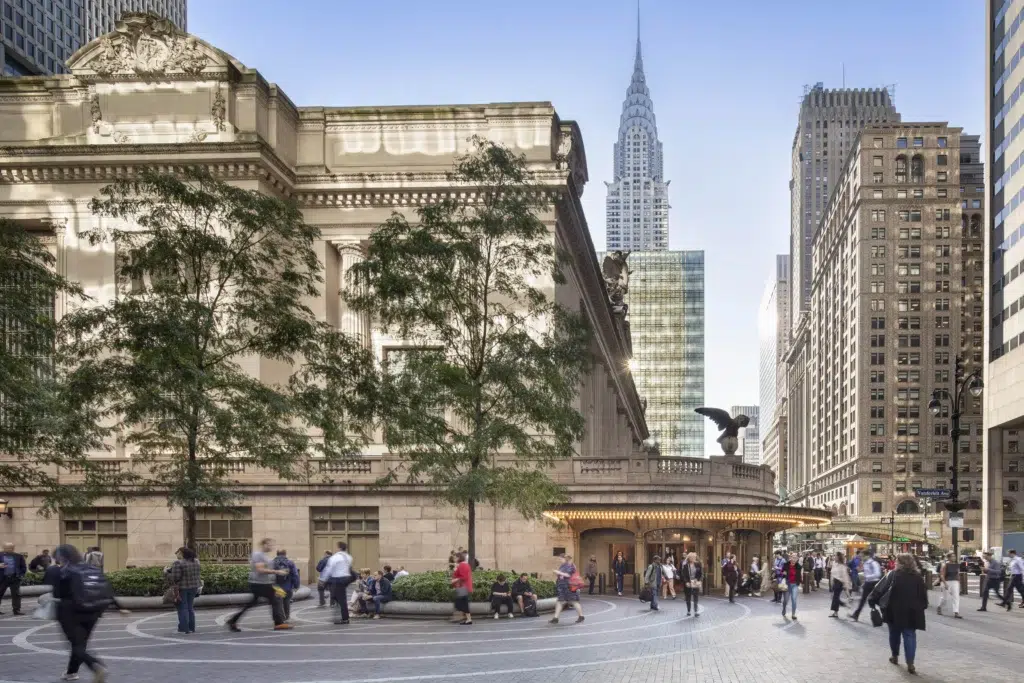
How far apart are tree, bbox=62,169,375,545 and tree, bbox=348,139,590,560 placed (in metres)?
1.89

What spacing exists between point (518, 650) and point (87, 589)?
8.38 meters

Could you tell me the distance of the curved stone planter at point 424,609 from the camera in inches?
1100

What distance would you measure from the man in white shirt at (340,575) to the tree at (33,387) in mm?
8844

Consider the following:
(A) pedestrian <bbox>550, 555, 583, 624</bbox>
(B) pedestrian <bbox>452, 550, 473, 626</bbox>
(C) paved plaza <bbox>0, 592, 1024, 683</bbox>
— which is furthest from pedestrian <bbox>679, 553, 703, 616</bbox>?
(B) pedestrian <bbox>452, 550, 473, 626</bbox>

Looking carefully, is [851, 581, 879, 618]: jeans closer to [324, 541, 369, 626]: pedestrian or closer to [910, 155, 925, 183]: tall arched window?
[324, 541, 369, 626]: pedestrian

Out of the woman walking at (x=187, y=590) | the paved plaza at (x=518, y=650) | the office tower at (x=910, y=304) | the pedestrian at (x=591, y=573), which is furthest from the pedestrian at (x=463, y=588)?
the office tower at (x=910, y=304)

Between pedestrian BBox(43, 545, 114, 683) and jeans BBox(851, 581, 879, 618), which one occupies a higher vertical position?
pedestrian BBox(43, 545, 114, 683)

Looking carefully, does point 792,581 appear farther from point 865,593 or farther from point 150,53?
point 150,53

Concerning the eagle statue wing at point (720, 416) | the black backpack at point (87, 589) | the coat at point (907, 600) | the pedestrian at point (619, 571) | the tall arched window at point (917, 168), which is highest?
the tall arched window at point (917, 168)

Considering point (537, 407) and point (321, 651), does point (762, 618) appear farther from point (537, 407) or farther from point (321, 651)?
point (321, 651)

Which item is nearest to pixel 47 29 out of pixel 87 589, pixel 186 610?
pixel 186 610

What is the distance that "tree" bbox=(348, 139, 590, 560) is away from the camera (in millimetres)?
31203

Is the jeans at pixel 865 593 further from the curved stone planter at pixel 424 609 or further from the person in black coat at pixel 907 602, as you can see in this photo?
the curved stone planter at pixel 424 609

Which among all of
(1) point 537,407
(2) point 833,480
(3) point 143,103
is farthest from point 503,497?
(2) point 833,480
